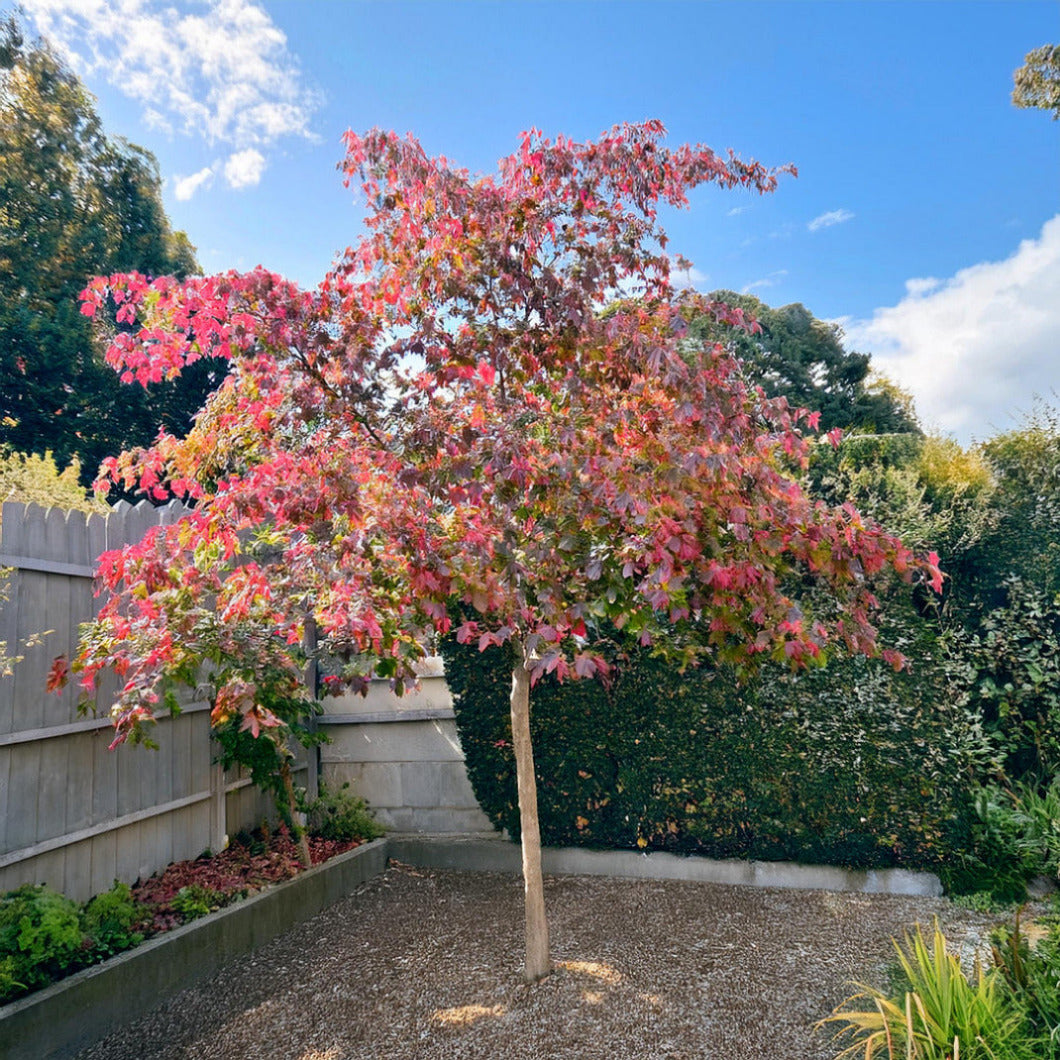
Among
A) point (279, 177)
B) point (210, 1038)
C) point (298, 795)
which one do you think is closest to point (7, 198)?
point (279, 177)

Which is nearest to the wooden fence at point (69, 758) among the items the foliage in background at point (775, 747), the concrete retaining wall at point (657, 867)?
the concrete retaining wall at point (657, 867)

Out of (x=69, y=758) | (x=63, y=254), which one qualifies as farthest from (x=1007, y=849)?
(x=63, y=254)

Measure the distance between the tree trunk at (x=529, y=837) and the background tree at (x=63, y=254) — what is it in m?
10.5

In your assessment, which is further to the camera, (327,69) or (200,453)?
(327,69)

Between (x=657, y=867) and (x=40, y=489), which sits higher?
(x=40, y=489)

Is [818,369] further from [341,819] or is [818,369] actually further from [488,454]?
[488,454]

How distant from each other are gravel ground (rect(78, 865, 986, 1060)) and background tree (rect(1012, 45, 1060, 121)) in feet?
32.4

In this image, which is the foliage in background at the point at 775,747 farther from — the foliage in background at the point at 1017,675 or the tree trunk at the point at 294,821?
the tree trunk at the point at 294,821

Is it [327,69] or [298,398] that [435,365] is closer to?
[298,398]

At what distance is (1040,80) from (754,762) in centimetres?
975

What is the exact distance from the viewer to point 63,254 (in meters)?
11.8

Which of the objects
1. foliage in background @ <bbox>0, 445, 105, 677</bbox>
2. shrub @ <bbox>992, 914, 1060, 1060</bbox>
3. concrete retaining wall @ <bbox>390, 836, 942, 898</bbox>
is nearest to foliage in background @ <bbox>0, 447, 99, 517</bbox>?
foliage in background @ <bbox>0, 445, 105, 677</bbox>

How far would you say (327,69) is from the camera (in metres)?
4.52

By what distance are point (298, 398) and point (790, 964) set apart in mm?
3231
